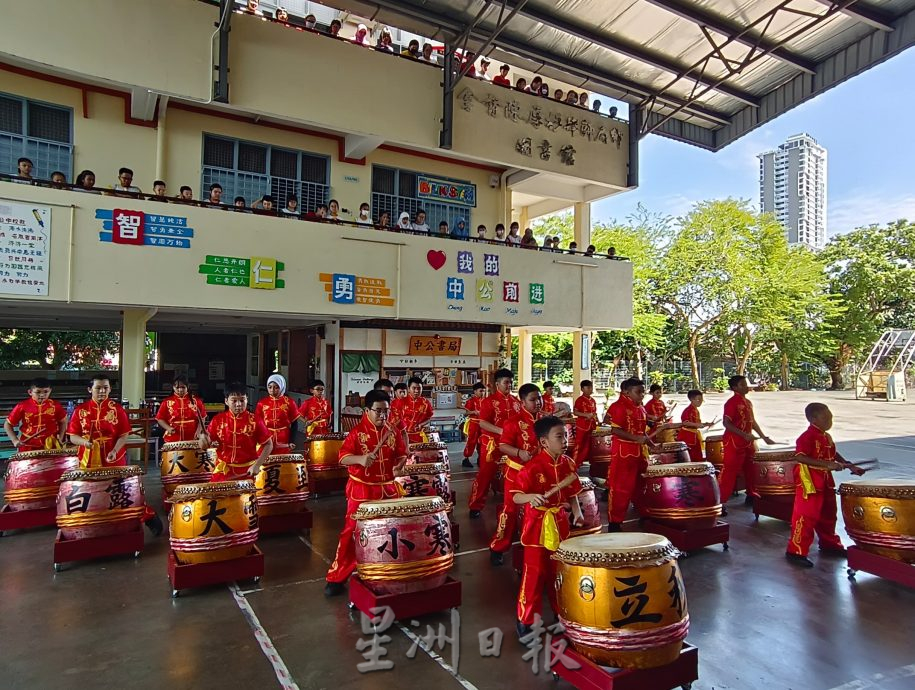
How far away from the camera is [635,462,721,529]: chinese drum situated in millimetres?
5523

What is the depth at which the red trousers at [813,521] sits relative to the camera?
519 centimetres

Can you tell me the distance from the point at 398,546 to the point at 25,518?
4752mm

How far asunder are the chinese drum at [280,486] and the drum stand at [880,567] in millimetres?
5173

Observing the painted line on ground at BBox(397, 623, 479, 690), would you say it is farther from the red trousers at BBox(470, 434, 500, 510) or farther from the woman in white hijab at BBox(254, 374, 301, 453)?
the woman in white hijab at BBox(254, 374, 301, 453)

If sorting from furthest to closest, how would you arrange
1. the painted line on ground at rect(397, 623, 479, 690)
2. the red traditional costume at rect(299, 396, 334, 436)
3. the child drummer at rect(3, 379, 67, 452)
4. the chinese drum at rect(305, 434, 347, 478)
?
the red traditional costume at rect(299, 396, 334, 436) → the chinese drum at rect(305, 434, 347, 478) → the child drummer at rect(3, 379, 67, 452) → the painted line on ground at rect(397, 623, 479, 690)

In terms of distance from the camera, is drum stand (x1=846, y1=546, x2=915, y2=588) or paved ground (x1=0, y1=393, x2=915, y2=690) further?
drum stand (x1=846, y1=546, x2=915, y2=588)

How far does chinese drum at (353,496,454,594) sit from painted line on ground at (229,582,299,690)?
706mm

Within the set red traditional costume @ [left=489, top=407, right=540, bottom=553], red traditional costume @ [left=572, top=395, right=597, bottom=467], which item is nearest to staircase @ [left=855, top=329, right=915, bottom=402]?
red traditional costume @ [left=572, top=395, right=597, bottom=467]

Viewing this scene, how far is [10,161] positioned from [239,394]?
694 cm

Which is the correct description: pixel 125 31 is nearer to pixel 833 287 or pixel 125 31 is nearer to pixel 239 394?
pixel 239 394

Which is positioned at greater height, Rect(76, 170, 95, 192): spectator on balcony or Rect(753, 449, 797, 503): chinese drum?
Rect(76, 170, 95, 192): spectator on balcony

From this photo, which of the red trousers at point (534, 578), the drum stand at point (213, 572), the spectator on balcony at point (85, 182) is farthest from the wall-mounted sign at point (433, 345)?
the red trousers at point (534, 578)

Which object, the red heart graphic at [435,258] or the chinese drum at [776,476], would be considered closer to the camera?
the chinese drum at [776,476]

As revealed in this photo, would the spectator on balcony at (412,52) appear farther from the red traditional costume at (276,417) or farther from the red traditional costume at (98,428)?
the red traditional costume at (98,428)
